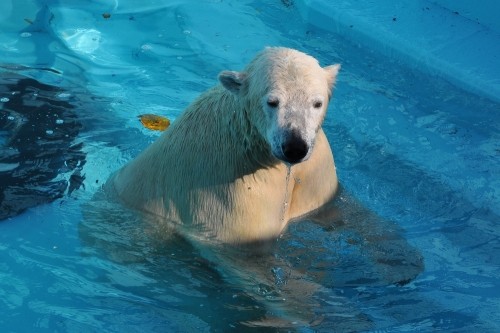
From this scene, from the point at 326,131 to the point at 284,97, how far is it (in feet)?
7.81

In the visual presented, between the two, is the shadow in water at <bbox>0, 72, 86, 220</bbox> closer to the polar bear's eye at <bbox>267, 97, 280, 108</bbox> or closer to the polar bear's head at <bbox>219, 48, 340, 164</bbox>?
the polar bear's head at <bbox>219, 48, 340, 164</bbox>

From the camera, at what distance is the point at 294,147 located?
3.13 metres

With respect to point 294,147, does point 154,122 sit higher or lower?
lower

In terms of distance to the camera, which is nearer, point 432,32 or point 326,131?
point 326,131

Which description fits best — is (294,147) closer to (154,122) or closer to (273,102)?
(273,102)

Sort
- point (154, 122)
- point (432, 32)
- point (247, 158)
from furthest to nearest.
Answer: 1. point (432, 32)
2. point (154, 122)
3. point (247, 158)

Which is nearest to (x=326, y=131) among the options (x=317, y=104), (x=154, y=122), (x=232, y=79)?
(x=154, y=122)

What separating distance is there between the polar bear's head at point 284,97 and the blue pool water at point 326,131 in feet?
3.10

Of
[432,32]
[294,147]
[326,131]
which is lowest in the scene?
[326,131]

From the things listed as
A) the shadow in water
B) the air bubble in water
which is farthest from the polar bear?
the air bubble in water

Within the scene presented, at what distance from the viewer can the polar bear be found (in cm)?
330

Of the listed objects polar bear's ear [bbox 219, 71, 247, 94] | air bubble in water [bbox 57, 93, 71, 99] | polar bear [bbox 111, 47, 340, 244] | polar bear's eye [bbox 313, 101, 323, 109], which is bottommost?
air bubble in water [bbox 57, 93, 71, 99]

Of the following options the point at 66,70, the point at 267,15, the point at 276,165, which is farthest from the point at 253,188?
the point at 267,15

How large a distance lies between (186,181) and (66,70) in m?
3.07
